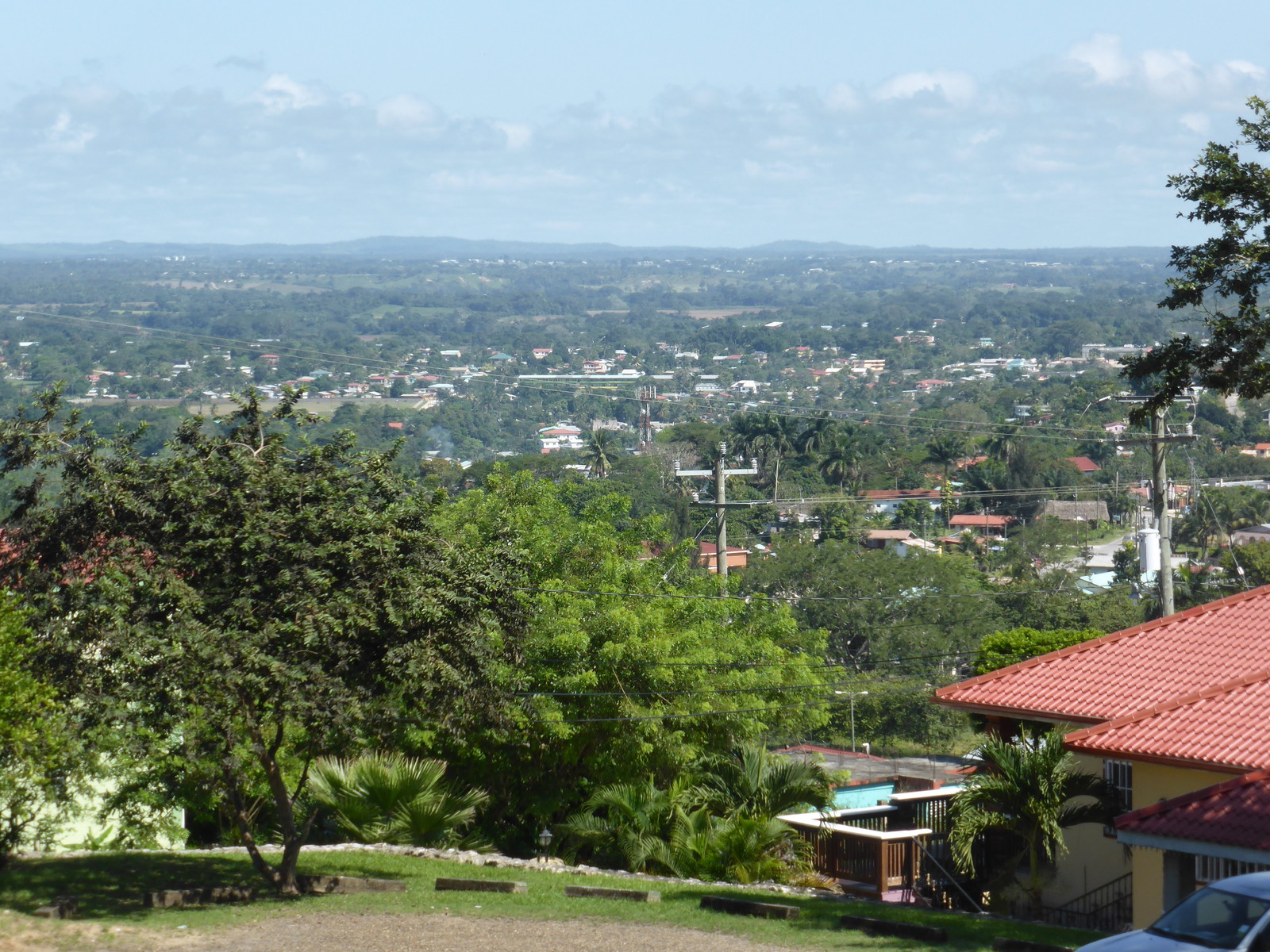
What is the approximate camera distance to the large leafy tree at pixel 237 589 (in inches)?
497

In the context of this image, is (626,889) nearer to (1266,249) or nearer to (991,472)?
(1266,249)

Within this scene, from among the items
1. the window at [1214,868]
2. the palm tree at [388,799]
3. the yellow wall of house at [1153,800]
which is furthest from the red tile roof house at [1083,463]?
the window at [1214,868]

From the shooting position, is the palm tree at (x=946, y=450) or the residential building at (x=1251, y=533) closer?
the residential building at (x=1251, y=533)

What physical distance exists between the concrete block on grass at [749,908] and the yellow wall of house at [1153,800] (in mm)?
3389

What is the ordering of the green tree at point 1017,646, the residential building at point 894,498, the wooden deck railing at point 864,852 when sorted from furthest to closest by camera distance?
the residential building at point 894,498 → the green tree at point 1017,646 → the wooden deck railing at point 864,852

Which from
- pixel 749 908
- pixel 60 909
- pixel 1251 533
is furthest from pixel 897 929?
pixel 1251 533

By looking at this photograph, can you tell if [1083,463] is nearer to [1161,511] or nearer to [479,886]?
[1161,511]

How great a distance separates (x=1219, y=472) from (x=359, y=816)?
104852 millimetres

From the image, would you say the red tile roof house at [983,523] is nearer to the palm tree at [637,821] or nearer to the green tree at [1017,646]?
the green tree at [1017,646]

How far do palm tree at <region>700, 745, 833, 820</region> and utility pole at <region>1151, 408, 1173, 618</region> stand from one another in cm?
983

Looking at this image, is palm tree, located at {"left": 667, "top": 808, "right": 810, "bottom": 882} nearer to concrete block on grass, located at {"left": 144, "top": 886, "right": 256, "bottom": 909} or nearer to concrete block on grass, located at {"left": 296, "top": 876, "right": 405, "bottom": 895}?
concrete block on grass, located at {"left": 296, "top": 876, "right": 405, "bottom": 895}

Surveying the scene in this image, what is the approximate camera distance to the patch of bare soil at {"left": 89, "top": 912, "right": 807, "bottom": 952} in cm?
1202

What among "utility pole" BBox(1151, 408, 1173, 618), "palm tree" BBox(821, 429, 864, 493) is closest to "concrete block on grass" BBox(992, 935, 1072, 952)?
"utility pole" BBox(1151, 408, 1173, 618)

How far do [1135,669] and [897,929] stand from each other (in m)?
5.78
